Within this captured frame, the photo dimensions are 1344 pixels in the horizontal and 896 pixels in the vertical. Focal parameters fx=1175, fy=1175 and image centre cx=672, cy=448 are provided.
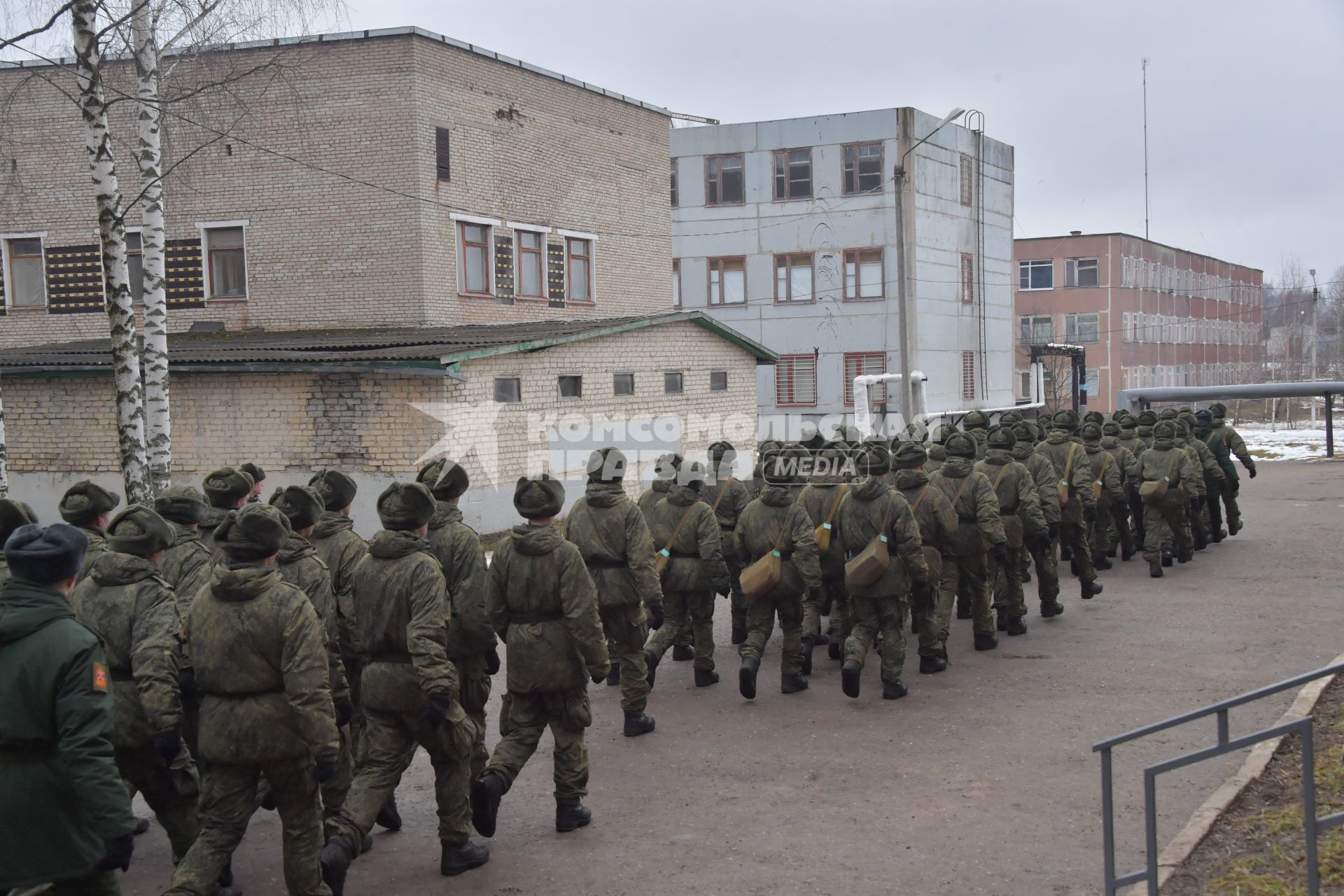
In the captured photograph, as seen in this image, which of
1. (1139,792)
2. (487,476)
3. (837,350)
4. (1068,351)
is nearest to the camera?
(1139,792)

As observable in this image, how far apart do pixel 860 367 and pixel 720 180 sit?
7671 mm

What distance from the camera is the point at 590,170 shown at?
28016mm

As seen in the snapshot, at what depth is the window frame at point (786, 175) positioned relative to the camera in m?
37.6

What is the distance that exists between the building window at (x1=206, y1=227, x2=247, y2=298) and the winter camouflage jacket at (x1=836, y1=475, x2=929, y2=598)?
18.0 metres

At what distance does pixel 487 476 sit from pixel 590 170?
11259 mm

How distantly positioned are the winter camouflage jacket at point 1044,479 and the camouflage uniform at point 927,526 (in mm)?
2164

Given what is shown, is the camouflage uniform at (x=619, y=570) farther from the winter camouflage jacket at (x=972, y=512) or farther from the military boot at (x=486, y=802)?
the winter camouflage jacket at (x=972, y=512)

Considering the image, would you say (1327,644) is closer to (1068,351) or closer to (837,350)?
(837,350)

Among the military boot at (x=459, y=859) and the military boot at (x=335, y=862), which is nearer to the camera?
the military boot at (x=335, y=862)

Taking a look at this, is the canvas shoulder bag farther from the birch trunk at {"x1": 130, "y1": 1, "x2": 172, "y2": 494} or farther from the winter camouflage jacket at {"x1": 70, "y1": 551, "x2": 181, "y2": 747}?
the birch trunk at {"x1": 130, "y1": 1, "x2": 172, "y2": 494}

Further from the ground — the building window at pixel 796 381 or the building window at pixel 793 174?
the building window at pixel 793 174

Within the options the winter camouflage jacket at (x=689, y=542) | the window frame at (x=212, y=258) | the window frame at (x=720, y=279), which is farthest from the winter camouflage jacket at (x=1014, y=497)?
the window frame at (x=720, y=279)

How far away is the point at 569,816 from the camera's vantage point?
22.6 ft

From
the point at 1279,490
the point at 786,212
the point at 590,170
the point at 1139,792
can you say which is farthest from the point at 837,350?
the point at 1139,792
